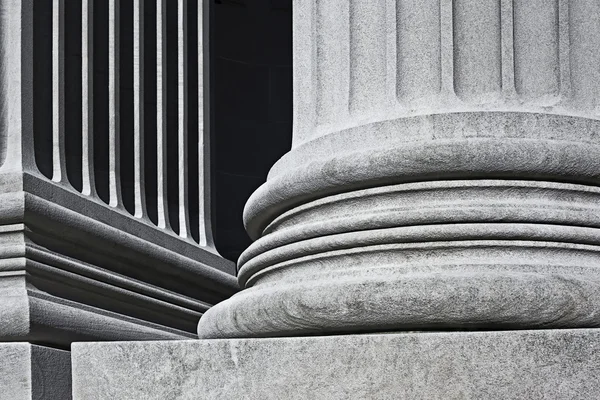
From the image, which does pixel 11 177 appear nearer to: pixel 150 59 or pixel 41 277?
pixel 41 277

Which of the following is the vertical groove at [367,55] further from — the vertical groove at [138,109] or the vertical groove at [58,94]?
the vertical groove at [138,109]

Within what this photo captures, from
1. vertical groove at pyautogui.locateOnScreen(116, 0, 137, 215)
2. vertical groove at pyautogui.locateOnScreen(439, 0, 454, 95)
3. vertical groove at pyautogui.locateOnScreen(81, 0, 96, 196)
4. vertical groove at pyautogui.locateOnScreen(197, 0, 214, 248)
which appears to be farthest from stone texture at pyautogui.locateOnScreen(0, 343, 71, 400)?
vertical groove at pyautogui.locateOnScreen(439, 0, 454, 95)

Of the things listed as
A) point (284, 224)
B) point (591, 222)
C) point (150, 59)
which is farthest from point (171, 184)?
point (591, 222)

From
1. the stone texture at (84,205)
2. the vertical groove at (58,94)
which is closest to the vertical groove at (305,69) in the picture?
the stone texture at (84,205)

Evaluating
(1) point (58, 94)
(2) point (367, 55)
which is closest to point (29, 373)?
(1) point (58, 94)

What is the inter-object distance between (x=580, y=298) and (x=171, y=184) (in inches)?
331

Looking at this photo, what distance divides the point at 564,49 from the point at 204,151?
7.90 meters

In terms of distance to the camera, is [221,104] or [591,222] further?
[221,104]

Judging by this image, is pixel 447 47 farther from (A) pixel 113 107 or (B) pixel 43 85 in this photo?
(A) pixel 113 107

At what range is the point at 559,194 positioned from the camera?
337 inches

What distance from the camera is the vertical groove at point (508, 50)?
8.73 metres

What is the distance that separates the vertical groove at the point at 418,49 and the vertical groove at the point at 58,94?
500 cm

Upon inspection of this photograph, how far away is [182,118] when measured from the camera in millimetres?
15523

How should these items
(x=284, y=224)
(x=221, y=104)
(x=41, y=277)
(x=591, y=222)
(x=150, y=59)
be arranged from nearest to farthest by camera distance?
(x=591, y=222)
(x=284, y=224)
(x=41, y=277)
(x=150, y=59)
(x=221, y=104)
